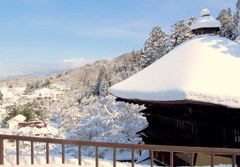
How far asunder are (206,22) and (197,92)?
4.66 metres

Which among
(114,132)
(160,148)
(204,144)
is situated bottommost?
(114,132)

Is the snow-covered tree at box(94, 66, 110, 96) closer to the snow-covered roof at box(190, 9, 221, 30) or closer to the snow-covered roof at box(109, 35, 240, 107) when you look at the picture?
the snow-covered roof at box(190, 9, 221, 30)

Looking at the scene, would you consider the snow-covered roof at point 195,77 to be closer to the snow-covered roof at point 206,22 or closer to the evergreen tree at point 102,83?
the snow-covered roof at point 206,22

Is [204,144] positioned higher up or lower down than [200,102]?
lower down

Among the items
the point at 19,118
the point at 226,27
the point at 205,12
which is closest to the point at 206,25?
the point at 205,12

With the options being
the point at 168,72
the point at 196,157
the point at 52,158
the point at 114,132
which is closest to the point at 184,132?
the point at 196,157

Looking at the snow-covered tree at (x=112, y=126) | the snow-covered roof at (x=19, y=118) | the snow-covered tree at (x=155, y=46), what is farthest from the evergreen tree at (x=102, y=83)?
the snow-covered tree at (x=112, y=126)

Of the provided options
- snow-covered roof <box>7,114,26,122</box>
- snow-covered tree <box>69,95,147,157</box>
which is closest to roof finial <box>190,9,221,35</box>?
snow-covered tree <box>69,95,147,157</box>

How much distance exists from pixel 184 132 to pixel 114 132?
702 centimetres

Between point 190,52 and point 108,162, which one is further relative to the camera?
point 190,52

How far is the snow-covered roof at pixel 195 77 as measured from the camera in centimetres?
453

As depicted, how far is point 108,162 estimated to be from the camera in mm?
5391

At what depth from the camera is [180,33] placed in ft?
81.1

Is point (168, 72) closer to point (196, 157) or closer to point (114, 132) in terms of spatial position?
point (196, 157)
